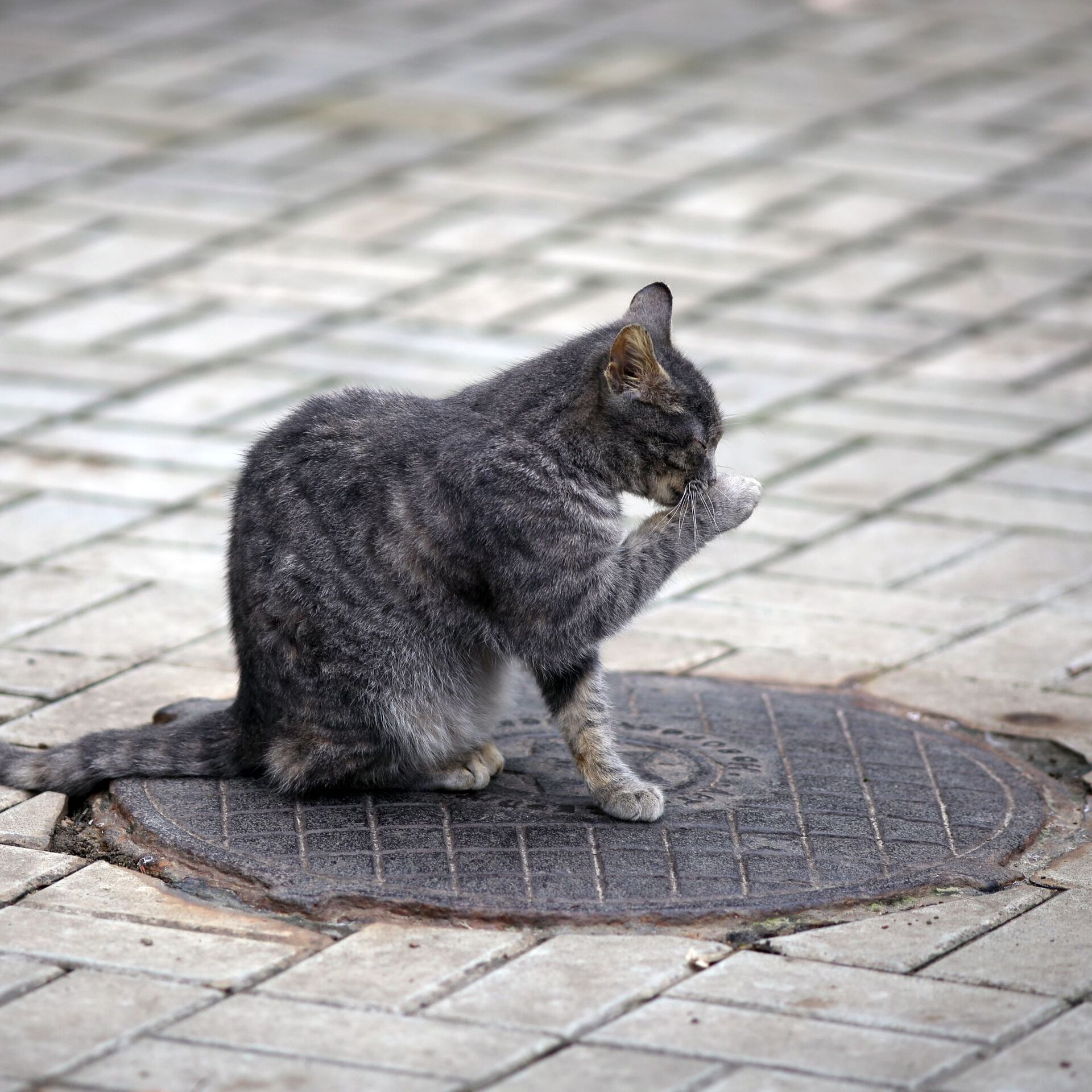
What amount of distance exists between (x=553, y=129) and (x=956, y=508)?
4.62 metres

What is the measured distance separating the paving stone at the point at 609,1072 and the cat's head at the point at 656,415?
4.44 feet

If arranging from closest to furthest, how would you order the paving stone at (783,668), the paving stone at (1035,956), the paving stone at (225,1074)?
the paving stone at (225,1074) < the paving stone at (1035,956) < the paving stone at (783,668)

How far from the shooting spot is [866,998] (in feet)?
11.0

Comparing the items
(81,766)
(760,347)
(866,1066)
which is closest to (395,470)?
(81,766)

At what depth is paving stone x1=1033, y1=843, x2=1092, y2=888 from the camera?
3.85 m

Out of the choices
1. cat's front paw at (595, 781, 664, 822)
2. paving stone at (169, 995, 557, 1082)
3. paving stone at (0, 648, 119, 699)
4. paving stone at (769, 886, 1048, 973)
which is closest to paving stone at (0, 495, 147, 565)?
paving stone at (0, 648, 119, 699)

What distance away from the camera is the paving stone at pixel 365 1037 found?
3100 millimetres

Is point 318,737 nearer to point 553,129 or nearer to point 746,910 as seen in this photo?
point 746,910

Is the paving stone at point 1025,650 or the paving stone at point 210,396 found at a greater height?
the paving stone at point 210,396

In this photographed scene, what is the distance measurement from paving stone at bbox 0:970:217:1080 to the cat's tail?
0.83 metres

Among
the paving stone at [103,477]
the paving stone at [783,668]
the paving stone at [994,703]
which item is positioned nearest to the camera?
the paving stone at [994,703]

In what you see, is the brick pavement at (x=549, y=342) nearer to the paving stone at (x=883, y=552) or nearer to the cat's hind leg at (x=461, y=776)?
the paving stone at (x=883, y=552)

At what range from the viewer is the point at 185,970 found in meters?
3.42

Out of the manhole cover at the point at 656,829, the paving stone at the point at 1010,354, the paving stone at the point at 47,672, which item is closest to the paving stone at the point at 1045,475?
the paving stone at the point at 1010,354
